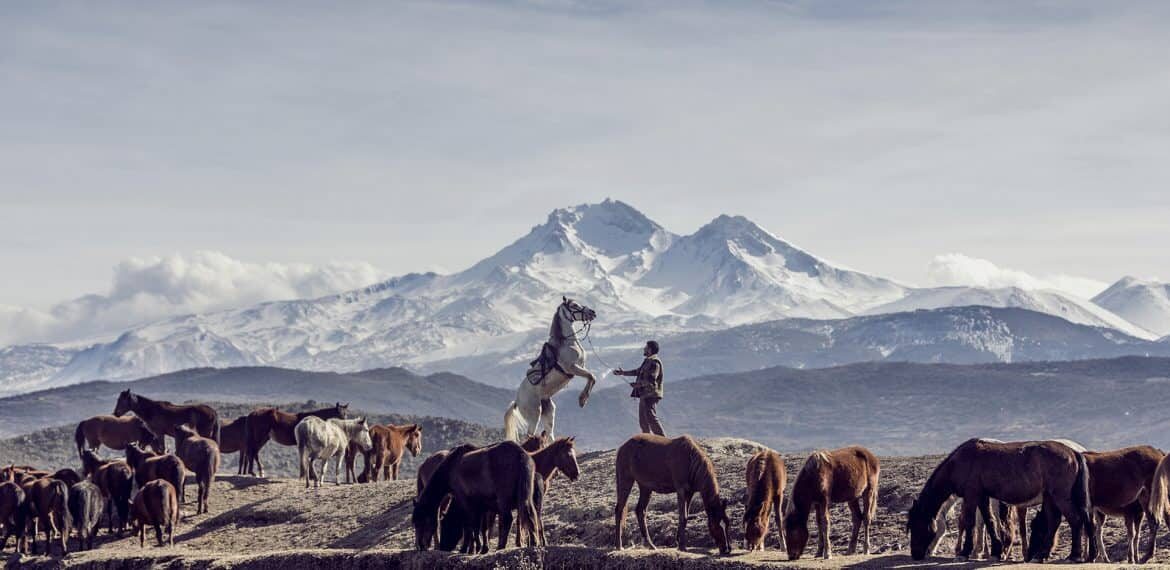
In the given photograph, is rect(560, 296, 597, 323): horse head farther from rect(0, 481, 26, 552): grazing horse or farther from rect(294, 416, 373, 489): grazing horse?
rect(0, 481, 26, 552): grazing horse

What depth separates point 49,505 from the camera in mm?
38875

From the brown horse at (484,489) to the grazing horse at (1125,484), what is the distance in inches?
386

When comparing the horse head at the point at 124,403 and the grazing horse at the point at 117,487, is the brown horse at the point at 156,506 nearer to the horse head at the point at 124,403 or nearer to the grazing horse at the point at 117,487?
the grazing horse at the point at 117,487

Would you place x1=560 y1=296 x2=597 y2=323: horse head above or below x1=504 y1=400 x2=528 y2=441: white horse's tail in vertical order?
above

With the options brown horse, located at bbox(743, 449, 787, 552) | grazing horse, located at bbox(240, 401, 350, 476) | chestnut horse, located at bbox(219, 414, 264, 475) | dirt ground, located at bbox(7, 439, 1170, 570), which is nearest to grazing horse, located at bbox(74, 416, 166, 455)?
chestnut horse, located at bbox(219, 414, 264, 475)

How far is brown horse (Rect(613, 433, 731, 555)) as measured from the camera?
28.6 m

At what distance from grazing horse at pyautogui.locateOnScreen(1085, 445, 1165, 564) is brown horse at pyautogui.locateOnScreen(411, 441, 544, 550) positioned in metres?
9.81

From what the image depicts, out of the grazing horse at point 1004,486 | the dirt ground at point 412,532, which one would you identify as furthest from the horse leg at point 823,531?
the grazing horse at point 1004,486

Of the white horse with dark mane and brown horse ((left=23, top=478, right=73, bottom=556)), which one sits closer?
brown horse ((left=23, top=478, right=73, bottom=556))

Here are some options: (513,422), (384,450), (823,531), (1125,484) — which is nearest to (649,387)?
(513,422)

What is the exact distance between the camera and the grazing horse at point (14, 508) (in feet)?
128

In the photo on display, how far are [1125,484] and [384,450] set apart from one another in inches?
955

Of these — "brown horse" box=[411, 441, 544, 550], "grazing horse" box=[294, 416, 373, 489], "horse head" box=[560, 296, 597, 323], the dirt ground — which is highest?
"horse head" box=[560, 296, 597, 323]

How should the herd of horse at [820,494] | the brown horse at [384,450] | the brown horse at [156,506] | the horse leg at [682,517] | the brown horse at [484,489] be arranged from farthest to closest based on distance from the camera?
the brown horse at [384,450] → the brown horse at [156,506] → the brown horse at [484,489] → the horse leg at [682,517] → the herd of horse at [820,494]
